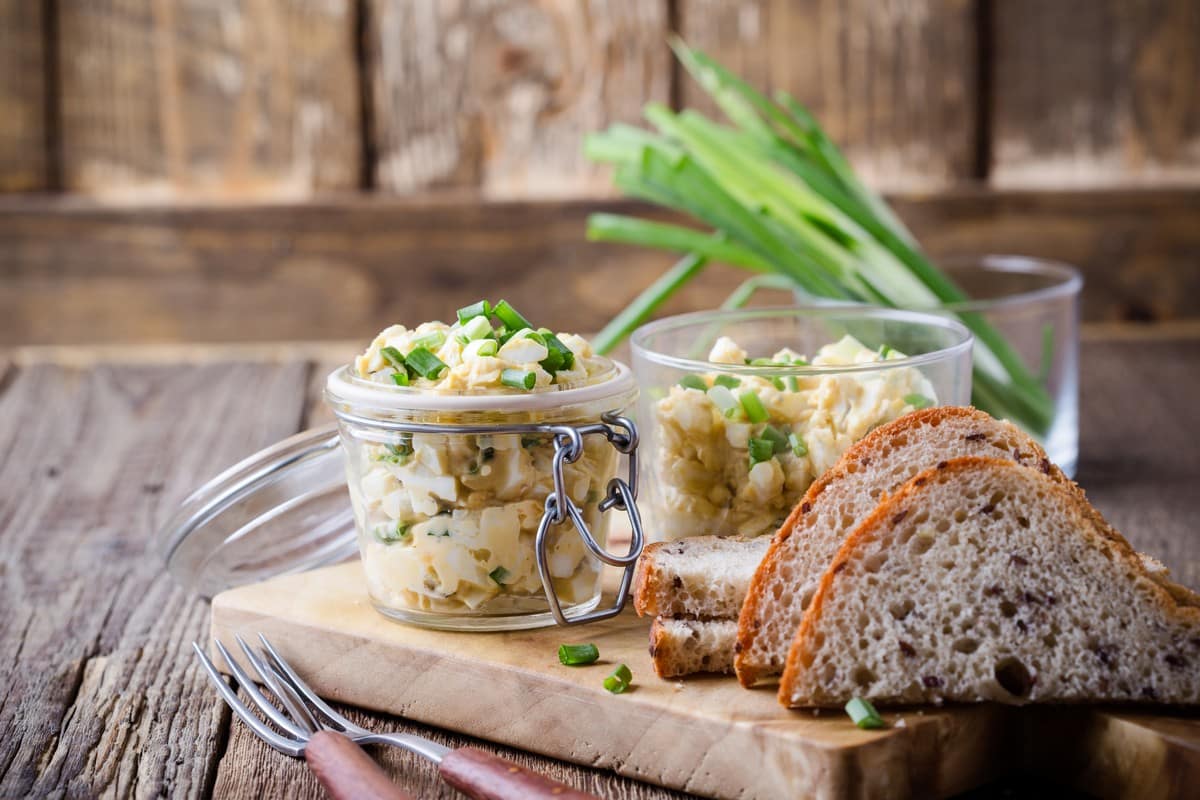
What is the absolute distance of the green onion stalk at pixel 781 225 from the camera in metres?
2.15

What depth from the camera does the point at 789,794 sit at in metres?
1.13

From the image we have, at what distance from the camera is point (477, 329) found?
1.40m

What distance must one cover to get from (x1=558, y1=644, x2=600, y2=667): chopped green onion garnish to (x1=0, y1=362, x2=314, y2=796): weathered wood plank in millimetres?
348

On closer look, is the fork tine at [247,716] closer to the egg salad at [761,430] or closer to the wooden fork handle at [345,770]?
the wooden fork handle at [345,770]

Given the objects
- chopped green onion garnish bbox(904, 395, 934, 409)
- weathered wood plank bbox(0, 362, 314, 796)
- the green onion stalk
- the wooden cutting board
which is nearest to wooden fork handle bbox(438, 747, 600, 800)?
the wooden cutting board

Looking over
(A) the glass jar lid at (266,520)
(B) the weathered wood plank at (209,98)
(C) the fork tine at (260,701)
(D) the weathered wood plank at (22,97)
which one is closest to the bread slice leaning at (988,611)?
(C) the fork tine at (260,701)

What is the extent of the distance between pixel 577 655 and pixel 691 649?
0.39 feet

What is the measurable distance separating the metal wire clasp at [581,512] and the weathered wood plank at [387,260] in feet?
6.27

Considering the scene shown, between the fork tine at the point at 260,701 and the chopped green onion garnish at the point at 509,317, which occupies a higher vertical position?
the chopped green onion garnish at the point at 509,317

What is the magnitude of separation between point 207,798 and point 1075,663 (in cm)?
78

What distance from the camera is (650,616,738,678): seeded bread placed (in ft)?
4.16

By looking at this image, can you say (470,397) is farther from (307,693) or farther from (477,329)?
(307,693)

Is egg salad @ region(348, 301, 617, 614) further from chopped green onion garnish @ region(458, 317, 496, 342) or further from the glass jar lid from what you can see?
the glass jar lid

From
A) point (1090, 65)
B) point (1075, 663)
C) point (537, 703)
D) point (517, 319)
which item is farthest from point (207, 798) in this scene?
point (1090, 65)
